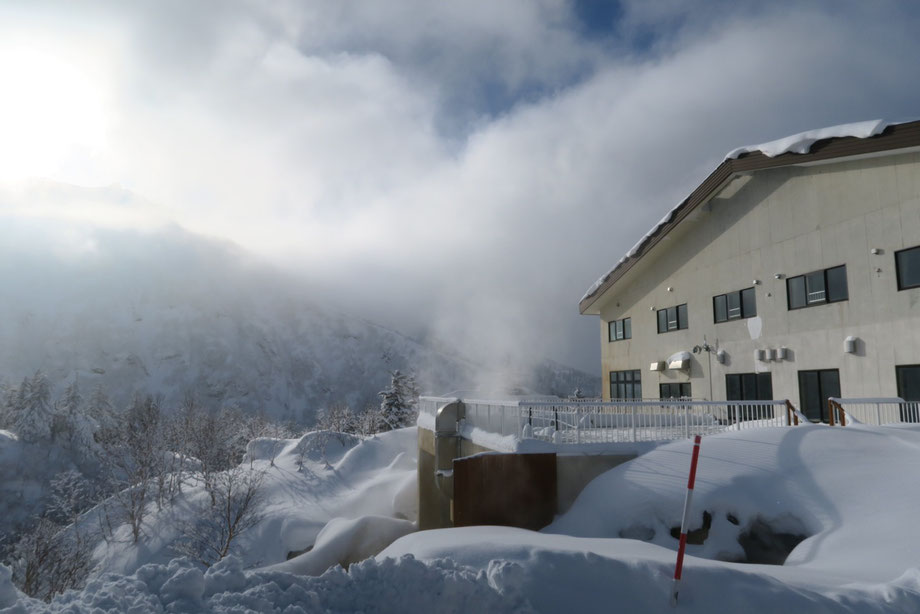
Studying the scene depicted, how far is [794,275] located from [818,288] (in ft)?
3.04

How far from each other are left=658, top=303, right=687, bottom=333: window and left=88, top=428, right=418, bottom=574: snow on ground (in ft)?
39.0

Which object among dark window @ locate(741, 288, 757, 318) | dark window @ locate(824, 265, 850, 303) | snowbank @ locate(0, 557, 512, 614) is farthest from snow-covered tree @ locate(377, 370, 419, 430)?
snowbank @ locate(0, 557, 512, 614)

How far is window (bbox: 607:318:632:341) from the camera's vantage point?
25578mm

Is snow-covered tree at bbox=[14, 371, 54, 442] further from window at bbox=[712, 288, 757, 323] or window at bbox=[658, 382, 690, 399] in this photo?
window at bbox=[712, 288, 757, 323]

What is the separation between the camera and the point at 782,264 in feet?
54.4

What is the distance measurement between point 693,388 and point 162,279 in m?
165

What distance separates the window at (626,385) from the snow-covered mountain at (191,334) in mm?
105625

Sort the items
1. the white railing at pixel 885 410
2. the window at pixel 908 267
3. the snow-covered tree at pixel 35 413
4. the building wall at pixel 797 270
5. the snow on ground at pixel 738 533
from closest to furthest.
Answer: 1. the snow on ground at pixel 738 533
2. the white railing at pixel 885 410
3. the window at pixel 908 267
4. the building wall at pixel 797 270
5. the snow-covered tree at pixel 35 413

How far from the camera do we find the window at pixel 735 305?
58.7ft

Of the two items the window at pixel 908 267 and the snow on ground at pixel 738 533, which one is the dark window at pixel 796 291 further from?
the snow on ground at pixel 738 533

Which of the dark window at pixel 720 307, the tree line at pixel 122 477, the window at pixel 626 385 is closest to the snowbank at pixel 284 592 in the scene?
the tree line at pixel 122 477

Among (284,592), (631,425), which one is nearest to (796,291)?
(631,425)

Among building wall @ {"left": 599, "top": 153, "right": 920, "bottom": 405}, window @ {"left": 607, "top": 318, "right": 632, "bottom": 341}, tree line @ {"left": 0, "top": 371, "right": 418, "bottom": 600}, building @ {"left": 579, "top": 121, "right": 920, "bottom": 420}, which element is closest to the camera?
building @ {"left": 579, "top": 121, "right": 920, "bottom": 420}

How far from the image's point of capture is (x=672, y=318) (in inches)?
872
